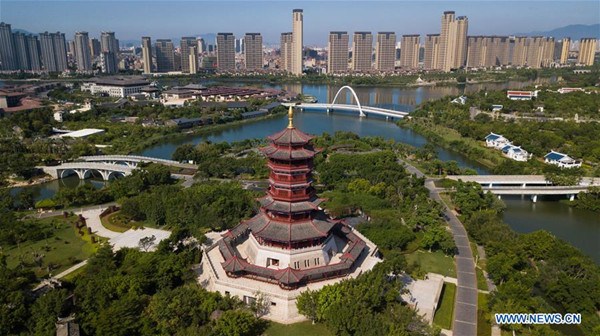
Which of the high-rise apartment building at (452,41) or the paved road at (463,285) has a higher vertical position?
the high-rise apartment building at (452,41)

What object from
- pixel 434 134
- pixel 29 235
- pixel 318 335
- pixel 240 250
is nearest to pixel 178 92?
pixel 434 134

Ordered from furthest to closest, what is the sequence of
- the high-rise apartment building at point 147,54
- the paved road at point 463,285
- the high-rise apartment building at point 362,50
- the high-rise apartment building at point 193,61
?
1. the high-rise apartment building at point 362,50
2. the high-rise apartment building at point 193,61
3. the high-rise apartment building at point 147,54
4. the paved road at point 463,285

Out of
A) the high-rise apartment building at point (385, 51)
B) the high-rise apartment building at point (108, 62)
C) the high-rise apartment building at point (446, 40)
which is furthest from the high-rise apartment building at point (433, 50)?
the high-rise apartment building at point (108, 62)

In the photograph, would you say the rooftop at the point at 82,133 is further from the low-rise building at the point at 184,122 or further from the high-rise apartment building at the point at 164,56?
the high-rise apartment building at the point at 164,56

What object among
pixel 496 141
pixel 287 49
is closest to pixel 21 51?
pixel 287 49

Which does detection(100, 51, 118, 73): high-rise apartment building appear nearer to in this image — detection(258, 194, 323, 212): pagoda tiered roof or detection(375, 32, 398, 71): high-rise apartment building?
detection(375, 32, 398, 71): high-rise apartment building

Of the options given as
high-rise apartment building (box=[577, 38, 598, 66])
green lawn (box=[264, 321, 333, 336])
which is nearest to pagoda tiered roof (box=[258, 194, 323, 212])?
green lawn (box=[264, 321, 333, 336])
